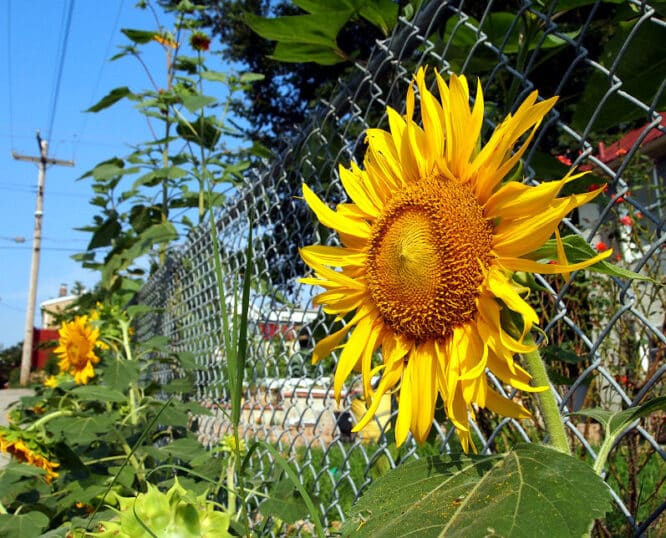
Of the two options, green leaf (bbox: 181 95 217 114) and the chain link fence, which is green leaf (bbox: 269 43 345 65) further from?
green leaf (bbox: 181 95 217 114)

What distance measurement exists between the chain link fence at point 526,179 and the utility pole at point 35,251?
22.9 metres

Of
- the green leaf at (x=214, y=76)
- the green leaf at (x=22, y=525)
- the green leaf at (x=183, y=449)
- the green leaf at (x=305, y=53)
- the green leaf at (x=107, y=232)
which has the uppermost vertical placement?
the green leaf at (x=214, y=76)

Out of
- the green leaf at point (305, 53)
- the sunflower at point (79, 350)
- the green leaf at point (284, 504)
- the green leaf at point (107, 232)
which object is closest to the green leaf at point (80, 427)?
the sunflower at point (79, 350)

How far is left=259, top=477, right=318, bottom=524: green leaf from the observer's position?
1375mm

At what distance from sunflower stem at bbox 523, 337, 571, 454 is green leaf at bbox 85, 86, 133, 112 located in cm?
326

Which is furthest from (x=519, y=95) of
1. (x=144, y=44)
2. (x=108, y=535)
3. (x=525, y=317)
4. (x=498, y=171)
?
(x=144, y=44)

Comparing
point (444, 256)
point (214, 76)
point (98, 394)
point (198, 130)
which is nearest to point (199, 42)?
point (214, 76)

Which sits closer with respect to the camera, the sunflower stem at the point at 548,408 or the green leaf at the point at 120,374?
the sunflower stem at the point at 548,408

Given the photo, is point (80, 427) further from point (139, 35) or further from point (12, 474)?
point (139, 35)

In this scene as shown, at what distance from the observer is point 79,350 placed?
270 cm

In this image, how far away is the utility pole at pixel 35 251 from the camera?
954 inches

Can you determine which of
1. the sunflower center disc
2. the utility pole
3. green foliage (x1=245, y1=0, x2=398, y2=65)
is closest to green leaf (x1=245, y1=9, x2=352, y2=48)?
green foliage (x1=245, y1=0, x2=398, y2=65)

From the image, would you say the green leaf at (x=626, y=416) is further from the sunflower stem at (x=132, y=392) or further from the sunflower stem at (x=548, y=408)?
the sunflower stem at (x=132, y=392)

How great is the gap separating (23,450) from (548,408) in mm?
1819
